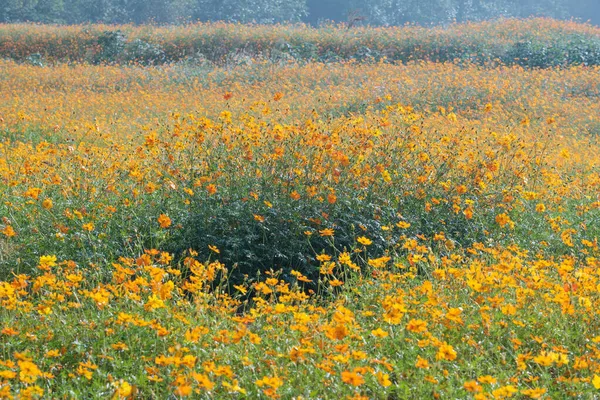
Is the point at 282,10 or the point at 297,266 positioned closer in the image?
the point at 297,266

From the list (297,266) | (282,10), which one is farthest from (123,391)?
(282,10)

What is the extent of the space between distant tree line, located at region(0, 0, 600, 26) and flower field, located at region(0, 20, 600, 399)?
88.1 ft

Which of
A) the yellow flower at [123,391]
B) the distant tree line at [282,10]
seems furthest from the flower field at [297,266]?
the distant tree line at [282,10]

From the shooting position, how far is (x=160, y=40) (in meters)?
20.7

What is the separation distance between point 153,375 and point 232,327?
756mm

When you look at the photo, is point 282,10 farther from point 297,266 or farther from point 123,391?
point 123,391

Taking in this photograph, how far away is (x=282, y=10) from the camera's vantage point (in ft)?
120

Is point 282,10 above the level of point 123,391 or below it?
above

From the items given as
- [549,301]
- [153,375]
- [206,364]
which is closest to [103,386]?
[153,375]

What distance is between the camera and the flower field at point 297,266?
107 inches

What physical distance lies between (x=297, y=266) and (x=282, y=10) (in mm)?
33513

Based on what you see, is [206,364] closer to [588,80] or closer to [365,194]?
[365,194]

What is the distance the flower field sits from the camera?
8.91ft

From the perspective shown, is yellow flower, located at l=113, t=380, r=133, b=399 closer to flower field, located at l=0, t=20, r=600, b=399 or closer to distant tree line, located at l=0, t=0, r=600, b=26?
flower field, located at l=0, t=20, r=600, b=399
